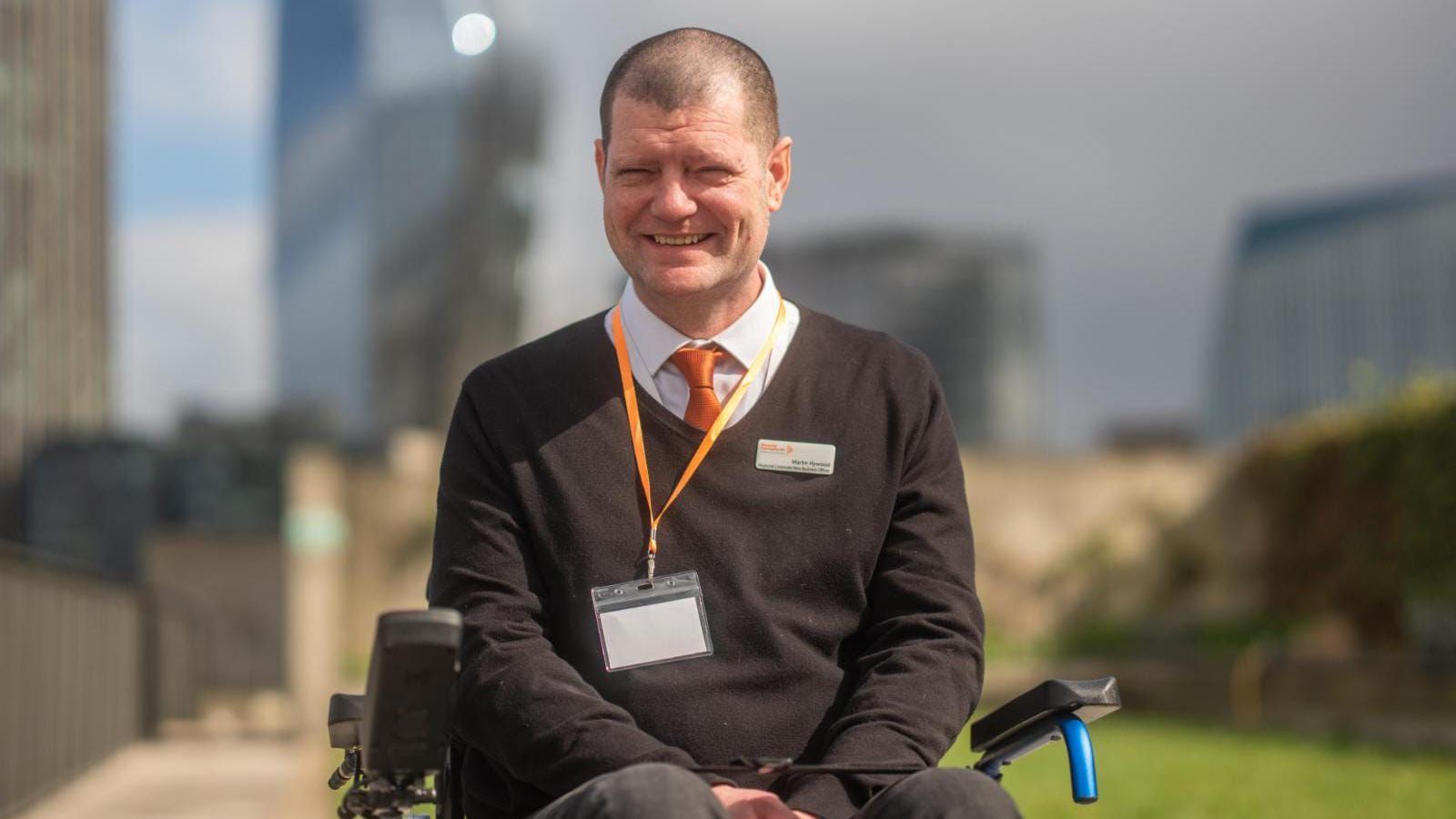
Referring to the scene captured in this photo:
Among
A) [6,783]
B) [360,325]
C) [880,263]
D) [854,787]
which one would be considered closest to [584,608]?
[854,787]

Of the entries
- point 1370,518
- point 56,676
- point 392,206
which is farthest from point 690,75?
point 392,206

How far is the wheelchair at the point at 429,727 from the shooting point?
5.64ft

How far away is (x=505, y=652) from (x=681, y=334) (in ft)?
1.71

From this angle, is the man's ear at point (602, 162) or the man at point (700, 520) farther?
the man's ear at point (602, 162)

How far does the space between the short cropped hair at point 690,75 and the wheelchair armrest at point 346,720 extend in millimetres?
802

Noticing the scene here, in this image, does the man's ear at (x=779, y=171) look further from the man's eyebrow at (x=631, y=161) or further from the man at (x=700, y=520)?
the man's eyebrow at (x=631, y=161)

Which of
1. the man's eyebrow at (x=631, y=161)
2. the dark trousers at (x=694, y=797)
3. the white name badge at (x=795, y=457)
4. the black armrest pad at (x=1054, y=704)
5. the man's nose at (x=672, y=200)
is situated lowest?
the dark trousers at (x=694, y=797)

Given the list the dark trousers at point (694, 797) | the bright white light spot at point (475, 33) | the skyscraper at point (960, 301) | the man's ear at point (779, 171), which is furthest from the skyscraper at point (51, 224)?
the skyscraper at point (960, 301)

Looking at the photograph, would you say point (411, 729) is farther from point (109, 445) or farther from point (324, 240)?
point (324, 240)

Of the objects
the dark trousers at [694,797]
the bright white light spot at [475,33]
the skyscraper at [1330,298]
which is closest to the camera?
the dark trousers at [694,797]

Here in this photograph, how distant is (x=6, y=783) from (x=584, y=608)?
4.52 m

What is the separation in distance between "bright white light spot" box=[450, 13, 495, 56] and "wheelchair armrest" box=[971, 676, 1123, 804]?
1680mm

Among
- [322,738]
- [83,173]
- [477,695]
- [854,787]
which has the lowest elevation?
[322,738]

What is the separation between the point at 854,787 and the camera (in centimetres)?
202
